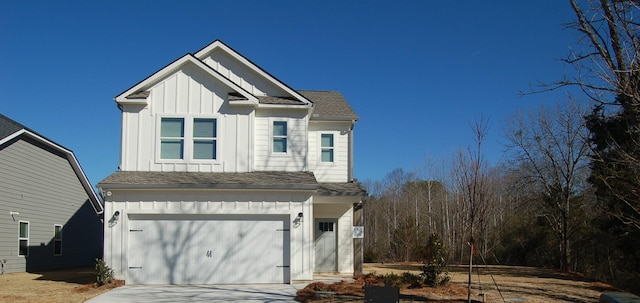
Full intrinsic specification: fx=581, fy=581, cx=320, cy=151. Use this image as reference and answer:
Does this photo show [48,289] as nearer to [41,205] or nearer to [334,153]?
[41,205]

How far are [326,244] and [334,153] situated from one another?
346 centimetres

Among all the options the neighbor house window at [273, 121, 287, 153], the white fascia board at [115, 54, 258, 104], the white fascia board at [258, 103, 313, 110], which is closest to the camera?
the white fascia board at [115, 54, 258, 104]

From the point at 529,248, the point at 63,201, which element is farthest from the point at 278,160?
the point at 529,248

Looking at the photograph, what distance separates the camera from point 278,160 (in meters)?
19.6

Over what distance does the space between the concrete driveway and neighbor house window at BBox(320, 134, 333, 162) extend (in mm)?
6291

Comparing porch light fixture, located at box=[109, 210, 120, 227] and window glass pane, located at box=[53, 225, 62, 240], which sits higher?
porch light fixture, located at box=[109, 210, 120, 227]

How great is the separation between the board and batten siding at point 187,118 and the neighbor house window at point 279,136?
1.14 meters

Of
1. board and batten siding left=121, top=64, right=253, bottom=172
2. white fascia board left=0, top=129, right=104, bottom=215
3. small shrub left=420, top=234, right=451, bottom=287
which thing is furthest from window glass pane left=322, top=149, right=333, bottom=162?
white fascia board left=0, top=129, right=104, bottom=215

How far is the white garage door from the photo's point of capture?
57.0ft

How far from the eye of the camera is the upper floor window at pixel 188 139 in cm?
1872

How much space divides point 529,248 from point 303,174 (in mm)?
20232

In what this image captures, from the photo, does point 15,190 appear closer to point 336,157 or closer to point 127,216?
point 127,216

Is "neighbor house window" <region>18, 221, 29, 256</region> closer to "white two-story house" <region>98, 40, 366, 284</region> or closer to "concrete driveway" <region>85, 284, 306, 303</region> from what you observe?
"white two-story house" <region>98, 40, 366, 284</region>

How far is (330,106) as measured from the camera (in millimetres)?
23109
